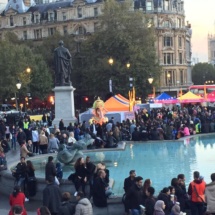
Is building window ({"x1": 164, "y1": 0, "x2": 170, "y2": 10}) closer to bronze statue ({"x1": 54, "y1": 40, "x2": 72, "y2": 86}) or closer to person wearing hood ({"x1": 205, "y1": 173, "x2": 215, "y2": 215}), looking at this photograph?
bronze statue ({"x1": 54, "y1": 40, "x2": 72, "y2": 86})

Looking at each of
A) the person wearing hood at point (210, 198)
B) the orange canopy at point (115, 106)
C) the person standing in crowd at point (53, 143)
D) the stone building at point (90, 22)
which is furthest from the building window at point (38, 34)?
the person wearing hood at point (210, 198)

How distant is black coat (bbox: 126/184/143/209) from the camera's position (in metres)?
12.4

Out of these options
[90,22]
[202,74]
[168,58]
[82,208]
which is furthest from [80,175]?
[202,74]

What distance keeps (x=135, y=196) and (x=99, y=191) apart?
Result: 1.81 meters

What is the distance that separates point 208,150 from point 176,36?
2570 inches

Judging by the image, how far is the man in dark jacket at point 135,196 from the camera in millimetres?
12367

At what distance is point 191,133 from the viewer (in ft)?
108

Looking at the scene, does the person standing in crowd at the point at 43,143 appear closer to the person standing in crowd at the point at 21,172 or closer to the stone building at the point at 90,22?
the person standing in crowd at the point at 21,172

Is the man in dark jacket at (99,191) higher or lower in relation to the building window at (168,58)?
lower

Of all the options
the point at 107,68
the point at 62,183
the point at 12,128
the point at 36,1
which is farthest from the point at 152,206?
the point at 36,1

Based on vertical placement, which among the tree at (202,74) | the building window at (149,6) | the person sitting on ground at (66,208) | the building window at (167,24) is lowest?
the person sitting on ground at (66,208)

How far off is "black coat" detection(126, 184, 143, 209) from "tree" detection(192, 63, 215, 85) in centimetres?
12996

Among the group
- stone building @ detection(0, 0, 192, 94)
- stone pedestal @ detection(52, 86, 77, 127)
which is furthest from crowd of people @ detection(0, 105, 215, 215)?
stone building @ detection(0, 0, 192, 94)

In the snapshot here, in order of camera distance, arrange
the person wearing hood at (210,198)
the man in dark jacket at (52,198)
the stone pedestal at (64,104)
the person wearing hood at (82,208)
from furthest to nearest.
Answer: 1. the stone pedestal at (64,104)
2. the person wearing hood at (210,198)
3. the man in dark jacket at (52,198)
4. the person wearing hood at (82,208)
